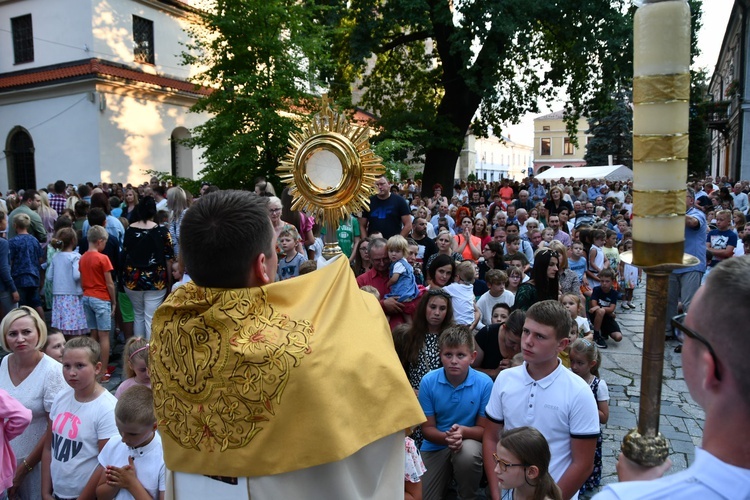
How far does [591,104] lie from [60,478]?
778 inches

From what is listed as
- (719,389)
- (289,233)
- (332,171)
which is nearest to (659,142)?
(719,389)

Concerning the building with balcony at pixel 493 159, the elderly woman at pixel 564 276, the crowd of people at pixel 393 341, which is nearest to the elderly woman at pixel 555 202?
the crowd of people at pixel 393 341

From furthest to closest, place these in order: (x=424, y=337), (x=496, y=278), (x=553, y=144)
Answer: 1. (x=553, y=144)
2. (x=496, y=278)
3. (x=424, y=337)

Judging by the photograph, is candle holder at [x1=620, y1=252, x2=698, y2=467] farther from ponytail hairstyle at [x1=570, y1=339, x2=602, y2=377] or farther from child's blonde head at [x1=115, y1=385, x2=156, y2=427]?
ponytail hairstyle at [x1=570, y1=339, x2=602, y2=377]

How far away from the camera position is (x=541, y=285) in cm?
629

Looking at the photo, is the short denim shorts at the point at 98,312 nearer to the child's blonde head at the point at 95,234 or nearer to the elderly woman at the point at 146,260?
the elderly woman at the point at 146,260

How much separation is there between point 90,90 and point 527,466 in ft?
80.7

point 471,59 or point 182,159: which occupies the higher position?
point 471,59

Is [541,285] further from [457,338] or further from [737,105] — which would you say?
[737,105]

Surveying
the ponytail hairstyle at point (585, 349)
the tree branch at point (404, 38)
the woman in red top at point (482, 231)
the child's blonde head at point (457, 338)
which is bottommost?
the ponytail hairstyle at point (585, 349)

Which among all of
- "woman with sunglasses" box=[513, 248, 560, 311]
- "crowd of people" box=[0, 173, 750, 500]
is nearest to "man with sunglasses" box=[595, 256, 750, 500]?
"crowd of people" box=[0, 173, 750, 500]

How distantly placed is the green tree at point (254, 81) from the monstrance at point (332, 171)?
9.88 metres

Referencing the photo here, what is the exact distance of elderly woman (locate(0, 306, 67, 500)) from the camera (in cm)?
397

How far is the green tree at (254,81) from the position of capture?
44.1ft
